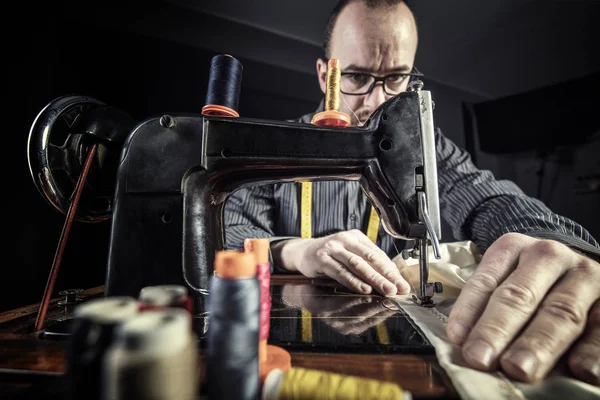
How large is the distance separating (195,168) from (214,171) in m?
0.03

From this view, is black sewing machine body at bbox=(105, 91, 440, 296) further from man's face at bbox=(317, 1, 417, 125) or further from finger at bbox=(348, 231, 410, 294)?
man's face at bbox=(317, 1, 417, 125)

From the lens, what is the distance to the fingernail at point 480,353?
0.34m

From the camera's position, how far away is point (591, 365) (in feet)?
1.07

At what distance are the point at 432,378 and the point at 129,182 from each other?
559 mm

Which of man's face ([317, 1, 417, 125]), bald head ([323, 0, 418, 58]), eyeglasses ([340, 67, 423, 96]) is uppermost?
Answer: bald head ([323, 0, 418, 58])

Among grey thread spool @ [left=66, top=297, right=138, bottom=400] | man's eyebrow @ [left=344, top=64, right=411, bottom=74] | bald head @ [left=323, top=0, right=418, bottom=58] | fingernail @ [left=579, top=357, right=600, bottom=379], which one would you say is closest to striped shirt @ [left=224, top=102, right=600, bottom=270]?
man's eyebrow @ [left=344, top=64, right=411, bottom=74]

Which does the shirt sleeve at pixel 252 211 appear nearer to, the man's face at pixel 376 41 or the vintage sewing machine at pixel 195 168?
the man's face at pixel 376 41

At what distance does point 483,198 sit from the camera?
1.09 m

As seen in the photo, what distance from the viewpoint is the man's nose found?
3.81ft

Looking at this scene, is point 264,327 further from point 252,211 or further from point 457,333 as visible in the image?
point 252,211

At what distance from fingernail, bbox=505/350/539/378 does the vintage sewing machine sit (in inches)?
7.9

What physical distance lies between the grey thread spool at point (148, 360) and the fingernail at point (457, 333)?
0.37 m

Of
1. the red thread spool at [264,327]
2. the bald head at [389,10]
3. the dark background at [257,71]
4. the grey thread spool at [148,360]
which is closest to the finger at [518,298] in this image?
the red thread spool at [264,327]

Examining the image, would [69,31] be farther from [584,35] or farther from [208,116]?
[584,35]
